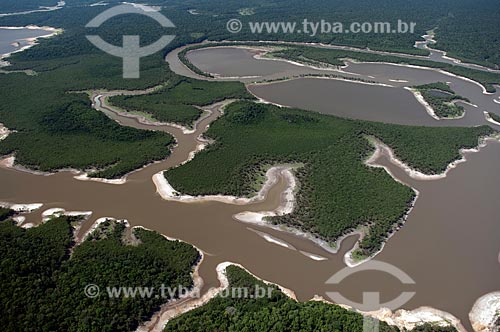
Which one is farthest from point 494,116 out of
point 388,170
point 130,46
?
point 130,46

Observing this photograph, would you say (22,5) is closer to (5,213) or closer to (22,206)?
(22,206)

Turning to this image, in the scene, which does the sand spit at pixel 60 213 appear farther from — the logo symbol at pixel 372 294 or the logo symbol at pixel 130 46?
the logo symbol at pixel 130 46

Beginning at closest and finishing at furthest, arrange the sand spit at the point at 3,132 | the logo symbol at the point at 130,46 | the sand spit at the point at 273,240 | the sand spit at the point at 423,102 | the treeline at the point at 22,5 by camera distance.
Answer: the sand spit at the point at 273,240 → the sand spit at the point at 3,132 → the sand spit at the point at 423,102 → the logo symbol at the point at 130,46 → the treeline at the point at 22,5

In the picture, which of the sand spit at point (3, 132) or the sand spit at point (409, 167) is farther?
the sand spit at point (3, 132)

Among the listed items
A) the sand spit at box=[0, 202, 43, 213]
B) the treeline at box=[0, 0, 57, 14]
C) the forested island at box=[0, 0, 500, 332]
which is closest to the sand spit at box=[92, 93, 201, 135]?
the forested island at box=[0, 0, 500, 332]

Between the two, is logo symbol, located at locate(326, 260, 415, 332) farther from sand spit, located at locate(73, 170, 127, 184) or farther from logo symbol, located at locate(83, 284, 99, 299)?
sand spit, located at locate(73, 170, 127, 184)

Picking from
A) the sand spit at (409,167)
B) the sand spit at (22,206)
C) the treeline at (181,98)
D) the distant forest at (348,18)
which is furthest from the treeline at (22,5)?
A: the sand spit at (409,167)
